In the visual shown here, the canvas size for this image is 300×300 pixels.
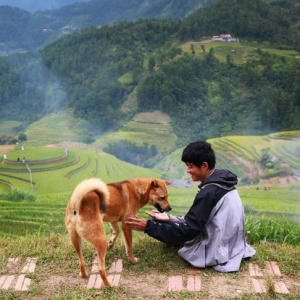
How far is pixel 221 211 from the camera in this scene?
3693 millimetres

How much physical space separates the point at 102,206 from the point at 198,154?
0.98m

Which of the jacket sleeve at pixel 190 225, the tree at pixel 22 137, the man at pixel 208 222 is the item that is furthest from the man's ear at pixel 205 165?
the tree at pixel 22 137

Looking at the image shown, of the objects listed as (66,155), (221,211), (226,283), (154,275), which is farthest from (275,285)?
(66,155)

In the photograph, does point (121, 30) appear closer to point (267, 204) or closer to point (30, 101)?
point (30, 101)

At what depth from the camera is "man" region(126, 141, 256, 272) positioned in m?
3.65

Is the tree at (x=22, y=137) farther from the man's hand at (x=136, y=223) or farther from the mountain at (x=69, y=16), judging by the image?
the man's hand at (x=136, y=223)

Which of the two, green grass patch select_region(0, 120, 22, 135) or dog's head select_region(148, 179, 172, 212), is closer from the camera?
dog's head select_region(148, 179, 172, 212)

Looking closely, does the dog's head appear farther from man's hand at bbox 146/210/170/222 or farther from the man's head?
the man's head

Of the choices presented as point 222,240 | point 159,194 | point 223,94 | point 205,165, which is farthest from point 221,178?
point 223,94

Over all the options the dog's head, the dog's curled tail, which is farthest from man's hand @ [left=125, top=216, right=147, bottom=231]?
the dog's head

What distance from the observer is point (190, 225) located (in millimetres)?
3645

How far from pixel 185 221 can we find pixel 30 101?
27295mm

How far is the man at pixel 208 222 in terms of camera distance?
365 cm

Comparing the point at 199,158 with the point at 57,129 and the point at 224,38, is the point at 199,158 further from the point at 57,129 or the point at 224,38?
the point at 224,38
